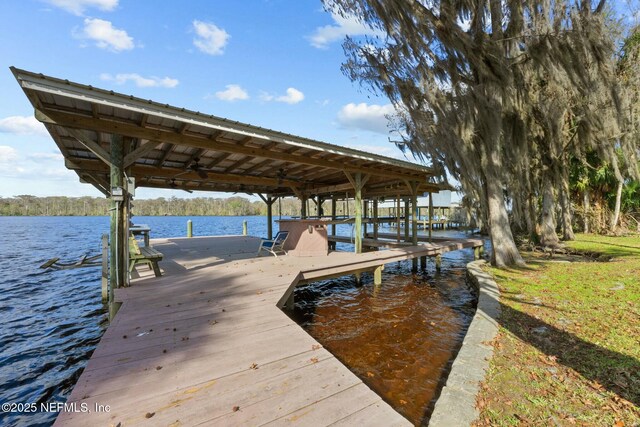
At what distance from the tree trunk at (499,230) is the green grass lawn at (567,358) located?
10.1ft

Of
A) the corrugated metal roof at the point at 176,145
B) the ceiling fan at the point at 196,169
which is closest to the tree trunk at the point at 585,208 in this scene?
the corrugated metal roof at the point at 176,145

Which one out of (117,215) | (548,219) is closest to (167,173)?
(117,215)

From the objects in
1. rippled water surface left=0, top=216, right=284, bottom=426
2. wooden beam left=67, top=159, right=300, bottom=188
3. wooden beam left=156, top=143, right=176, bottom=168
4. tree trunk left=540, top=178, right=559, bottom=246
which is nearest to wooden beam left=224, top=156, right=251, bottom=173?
wooden beam left=67, top=159, right=300, bottom=188

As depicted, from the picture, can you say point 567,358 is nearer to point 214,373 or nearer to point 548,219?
point 214,373

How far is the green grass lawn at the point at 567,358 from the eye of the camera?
256 centimetres

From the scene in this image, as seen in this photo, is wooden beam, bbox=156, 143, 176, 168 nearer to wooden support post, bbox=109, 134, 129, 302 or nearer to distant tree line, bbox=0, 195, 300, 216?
wooden support post, bbox=109, 134, 129, 302

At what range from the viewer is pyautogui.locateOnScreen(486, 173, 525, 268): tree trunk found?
9.76 m

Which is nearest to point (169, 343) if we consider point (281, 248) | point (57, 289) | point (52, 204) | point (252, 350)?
point (252, 350)

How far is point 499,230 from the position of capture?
32.3ft

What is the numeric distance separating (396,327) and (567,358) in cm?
281

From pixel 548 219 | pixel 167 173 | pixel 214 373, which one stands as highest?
pixel 167 173

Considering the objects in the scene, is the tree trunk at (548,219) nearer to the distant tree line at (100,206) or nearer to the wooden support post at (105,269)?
the wooden support post at (105,269)

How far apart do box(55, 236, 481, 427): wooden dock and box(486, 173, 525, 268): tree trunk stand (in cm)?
850

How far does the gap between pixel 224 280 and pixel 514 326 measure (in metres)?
5.48
